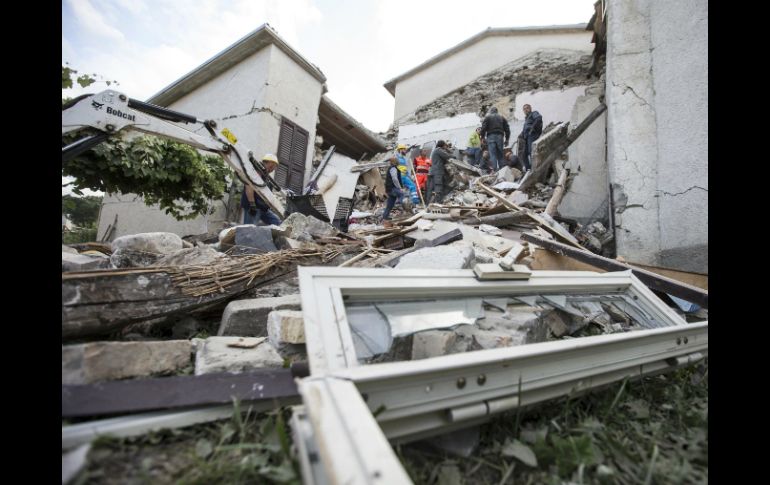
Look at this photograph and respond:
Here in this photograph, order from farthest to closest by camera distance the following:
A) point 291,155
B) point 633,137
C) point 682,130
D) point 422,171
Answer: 1. point 422,171
2. point 291,155
3. point 633,137
4. point 682,130

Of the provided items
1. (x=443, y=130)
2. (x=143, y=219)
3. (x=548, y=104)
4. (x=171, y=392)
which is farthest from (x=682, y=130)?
(x=143, y=219)

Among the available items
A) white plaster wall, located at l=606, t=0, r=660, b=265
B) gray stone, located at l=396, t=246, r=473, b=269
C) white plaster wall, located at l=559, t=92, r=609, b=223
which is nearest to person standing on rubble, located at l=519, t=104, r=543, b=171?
white plaster wall, located at l=559, t=92, r=609, b=223

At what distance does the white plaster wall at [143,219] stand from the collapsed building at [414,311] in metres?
2.64

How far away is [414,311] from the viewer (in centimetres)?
141

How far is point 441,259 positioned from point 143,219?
927 centimetres

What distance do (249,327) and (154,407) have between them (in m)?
0.96

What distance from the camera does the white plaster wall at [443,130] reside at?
12.0m

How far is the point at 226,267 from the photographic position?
7.57ft

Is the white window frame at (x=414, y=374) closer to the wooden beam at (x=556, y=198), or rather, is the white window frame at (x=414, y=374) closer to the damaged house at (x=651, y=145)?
the damaged house at (x=651, y=145)

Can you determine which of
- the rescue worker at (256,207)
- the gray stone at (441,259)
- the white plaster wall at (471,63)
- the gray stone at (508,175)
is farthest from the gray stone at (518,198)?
the white plaster wall at (471,63)

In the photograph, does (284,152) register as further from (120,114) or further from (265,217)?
(120,114)

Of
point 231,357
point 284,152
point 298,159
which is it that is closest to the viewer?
point 231,357

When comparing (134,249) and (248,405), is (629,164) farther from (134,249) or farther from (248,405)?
(134,249)
